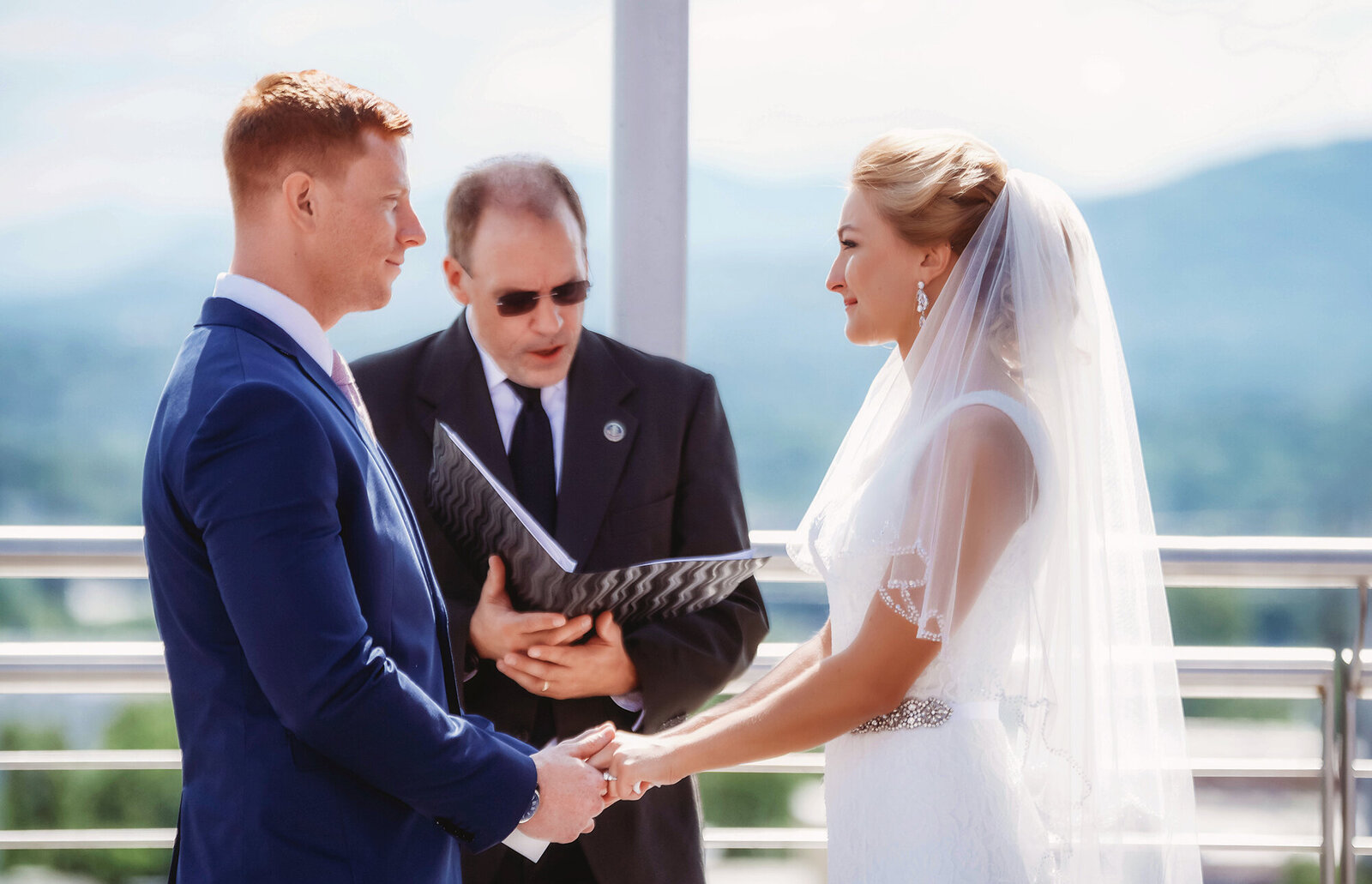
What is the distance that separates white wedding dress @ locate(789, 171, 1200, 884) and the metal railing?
0.58 meters

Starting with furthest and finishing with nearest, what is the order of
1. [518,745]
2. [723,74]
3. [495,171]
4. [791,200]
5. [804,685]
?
[791,200] < [723,74] < [495,171] < [804,685] < [518,745]

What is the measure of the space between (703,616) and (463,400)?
54cm

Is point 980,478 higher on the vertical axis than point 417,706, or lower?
higher

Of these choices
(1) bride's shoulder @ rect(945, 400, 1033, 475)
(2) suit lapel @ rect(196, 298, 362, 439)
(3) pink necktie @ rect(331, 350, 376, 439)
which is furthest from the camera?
(1) bride's shoulder @ rect(945, 400, 1033, 475)

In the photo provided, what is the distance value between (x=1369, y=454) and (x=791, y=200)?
20242mm

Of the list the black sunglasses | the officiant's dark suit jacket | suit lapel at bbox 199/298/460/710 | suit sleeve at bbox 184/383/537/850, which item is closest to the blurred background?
the officiant's dark suit jacket

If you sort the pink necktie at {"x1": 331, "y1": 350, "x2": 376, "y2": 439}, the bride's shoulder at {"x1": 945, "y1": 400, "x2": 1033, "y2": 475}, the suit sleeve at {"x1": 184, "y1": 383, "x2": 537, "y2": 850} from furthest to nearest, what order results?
the bride's shoulder at {"x1": 945, "y1": 400, "x2": 1033, "y2": 475}, the pink necktie at {"x1": 331, "y1": 350, "x2": 376, "y2": 439}, the suit sleeve at {"x1": 184, "y1": 383, "x2": 537, "y2": 850}

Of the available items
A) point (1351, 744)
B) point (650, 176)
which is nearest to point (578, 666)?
point (650, 176)

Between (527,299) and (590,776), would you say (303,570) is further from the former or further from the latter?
(527,299)

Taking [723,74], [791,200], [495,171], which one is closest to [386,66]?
[723,74]

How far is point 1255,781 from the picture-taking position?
2.40 m

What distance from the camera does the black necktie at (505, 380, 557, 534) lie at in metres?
1.87

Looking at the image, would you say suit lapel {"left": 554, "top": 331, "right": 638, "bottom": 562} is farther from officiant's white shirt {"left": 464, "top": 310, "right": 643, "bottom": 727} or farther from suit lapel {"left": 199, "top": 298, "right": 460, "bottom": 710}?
suit lapel {"left": 199, "top": 298, "right": 460, "bottom": 710}

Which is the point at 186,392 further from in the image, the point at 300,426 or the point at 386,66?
the point at 386,66
